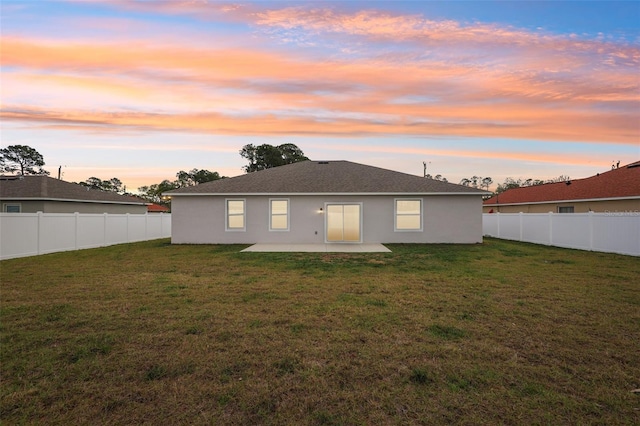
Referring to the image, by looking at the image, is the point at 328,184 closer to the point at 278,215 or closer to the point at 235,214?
the point at 278,215

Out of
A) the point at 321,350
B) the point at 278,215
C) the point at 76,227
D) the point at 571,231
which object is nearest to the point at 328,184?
the point at 278,215

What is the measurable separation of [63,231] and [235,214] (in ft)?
24.0

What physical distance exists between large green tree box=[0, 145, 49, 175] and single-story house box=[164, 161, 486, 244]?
157 ft

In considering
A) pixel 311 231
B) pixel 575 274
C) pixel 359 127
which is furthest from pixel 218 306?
pixel 359 127

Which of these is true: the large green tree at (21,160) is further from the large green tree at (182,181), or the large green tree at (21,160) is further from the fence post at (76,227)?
the fence post at (76,227)

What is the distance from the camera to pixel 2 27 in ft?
33.4

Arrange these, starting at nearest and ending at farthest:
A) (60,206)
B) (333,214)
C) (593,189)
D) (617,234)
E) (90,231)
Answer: (617,234), (90,231), (333,214), (60,206), (593,189)

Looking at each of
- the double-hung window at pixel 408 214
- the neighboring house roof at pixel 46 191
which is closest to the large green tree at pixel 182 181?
the neighboring house roof at pixel 46 191

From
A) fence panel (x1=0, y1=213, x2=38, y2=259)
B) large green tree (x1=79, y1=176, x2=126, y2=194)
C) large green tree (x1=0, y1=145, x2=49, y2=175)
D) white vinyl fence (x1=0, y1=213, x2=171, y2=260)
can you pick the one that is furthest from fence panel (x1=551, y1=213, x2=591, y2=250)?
large green tree (x1=79, y1=176, x2=126, y2=194)

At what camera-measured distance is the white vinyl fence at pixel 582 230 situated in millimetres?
12375

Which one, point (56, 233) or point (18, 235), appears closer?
point (18, 235)

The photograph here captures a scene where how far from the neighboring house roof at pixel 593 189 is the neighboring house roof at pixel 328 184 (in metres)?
9.11

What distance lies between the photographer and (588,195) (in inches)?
805

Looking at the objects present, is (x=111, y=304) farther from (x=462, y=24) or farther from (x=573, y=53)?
(x=573, y=53)
